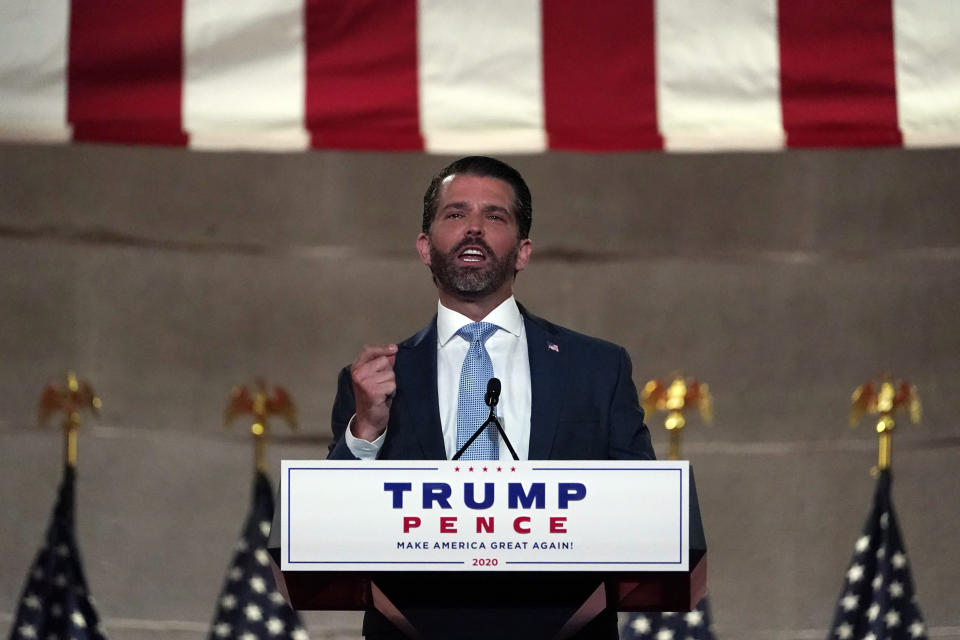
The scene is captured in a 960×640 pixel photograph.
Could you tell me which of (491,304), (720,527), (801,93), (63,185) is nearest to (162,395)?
(63,185)

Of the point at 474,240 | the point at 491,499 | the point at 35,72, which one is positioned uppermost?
the point at 35,72

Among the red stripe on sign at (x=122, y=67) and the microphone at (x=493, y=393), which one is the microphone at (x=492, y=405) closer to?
the microphone at (x=493, y=393)

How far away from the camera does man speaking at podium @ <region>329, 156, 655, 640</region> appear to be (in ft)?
7.87

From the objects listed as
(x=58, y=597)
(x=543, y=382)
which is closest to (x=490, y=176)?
(x=543, y=382)

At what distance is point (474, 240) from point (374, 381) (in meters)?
0.36

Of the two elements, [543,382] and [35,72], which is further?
[35,72]

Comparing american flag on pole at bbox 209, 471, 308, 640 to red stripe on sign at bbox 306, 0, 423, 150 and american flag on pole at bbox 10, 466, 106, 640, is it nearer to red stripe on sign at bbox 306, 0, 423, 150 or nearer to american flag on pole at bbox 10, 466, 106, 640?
american flag on pole at bbox 10, 466, 106, 640

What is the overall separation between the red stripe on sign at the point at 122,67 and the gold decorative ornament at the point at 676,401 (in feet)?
7.23

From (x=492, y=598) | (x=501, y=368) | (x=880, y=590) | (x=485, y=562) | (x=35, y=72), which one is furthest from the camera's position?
(x=880, y=590)

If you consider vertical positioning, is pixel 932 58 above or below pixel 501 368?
above

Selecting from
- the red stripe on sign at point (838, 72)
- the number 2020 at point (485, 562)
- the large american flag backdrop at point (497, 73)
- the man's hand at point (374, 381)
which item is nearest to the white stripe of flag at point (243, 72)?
the large american flag backdrop at point (497, 73)

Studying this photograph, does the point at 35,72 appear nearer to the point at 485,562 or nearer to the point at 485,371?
the point at 485,371

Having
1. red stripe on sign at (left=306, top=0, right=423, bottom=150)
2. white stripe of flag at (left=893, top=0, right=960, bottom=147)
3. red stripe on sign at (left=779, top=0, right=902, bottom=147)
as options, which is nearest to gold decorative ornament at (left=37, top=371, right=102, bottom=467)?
red stripe on sign at (left=306, top=0, right=423, bottom=150)

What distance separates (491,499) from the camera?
80.1 inches
